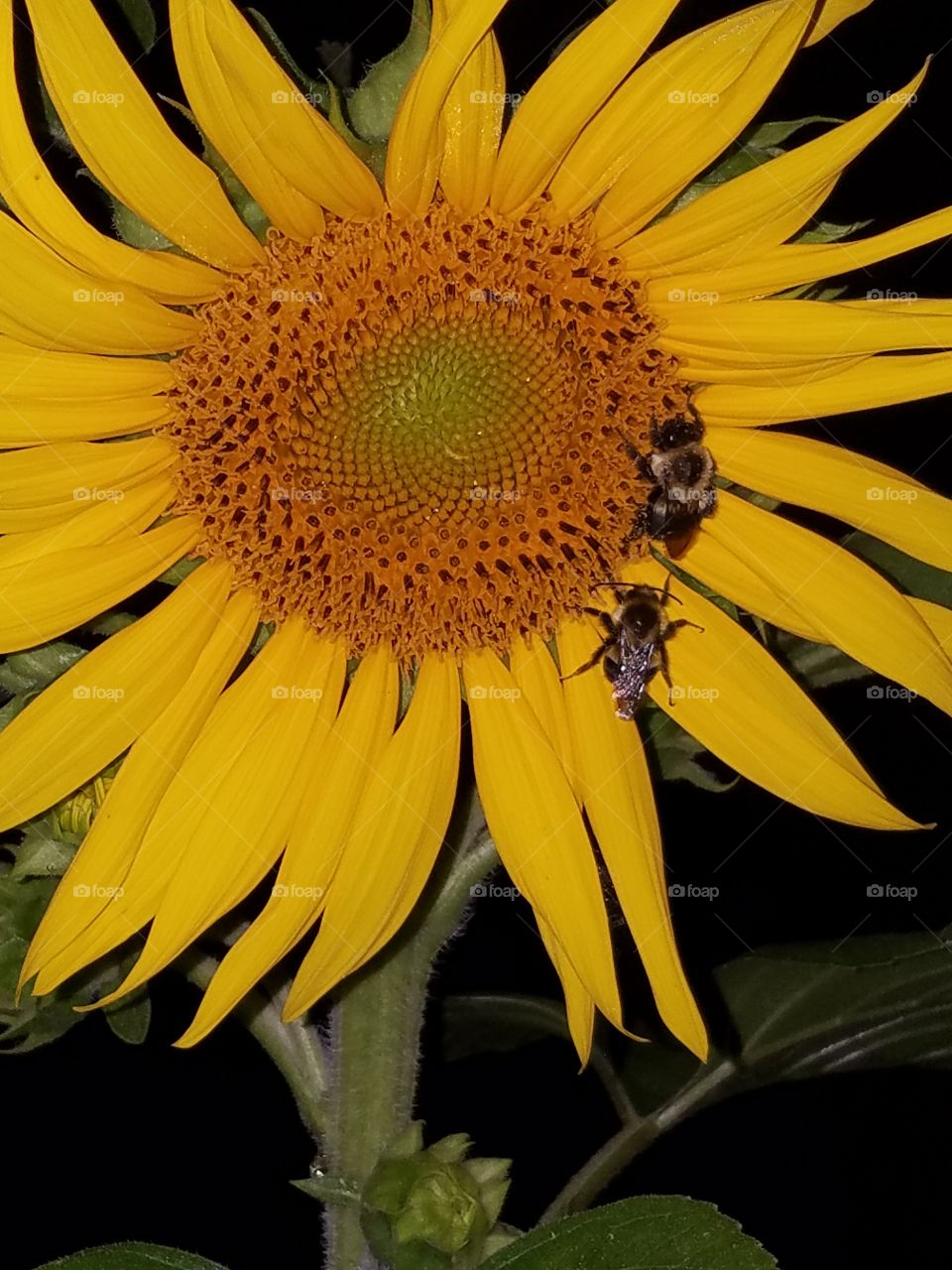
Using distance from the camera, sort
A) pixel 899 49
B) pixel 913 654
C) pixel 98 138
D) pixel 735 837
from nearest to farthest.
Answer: pixel 98 138, pixel 913 654, pixel 899 49, pixel 735 837

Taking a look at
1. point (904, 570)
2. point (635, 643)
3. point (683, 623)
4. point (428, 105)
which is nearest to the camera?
point (428, 105)

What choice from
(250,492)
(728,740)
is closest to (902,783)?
(728,740)

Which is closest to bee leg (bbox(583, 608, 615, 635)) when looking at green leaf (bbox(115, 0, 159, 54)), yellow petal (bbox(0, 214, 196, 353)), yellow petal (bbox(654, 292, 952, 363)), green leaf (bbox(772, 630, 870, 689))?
green leaf (bbox(772, 630, 870, 689))

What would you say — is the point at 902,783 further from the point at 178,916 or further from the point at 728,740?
the point at 178,916

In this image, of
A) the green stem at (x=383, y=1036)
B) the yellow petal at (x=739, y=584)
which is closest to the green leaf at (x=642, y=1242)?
the green stem at (x=383, y=1036)

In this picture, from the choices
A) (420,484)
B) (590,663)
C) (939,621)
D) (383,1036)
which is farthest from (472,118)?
(383,1036)

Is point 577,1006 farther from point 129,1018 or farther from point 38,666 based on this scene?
point 38,666
